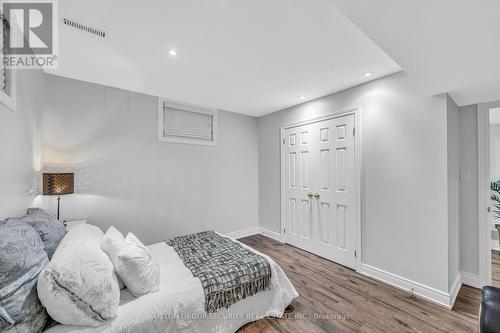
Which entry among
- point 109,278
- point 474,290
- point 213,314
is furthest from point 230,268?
point 474,290

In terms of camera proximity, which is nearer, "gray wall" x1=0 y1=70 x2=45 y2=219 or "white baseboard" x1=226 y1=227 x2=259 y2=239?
"gray wall" x1=0 y1=70 x2=45 y2=219

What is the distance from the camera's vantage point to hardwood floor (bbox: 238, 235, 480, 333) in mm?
1772

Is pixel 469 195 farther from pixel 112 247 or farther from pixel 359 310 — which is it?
pixel 112 247

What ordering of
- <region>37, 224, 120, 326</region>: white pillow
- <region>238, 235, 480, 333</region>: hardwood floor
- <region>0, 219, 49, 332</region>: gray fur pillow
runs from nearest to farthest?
<region>0, 219, 49, 332</region>: gray fur pillow → <region>37, 224, 120, 326</region>: white pillow → <region>238, 235, 480, 333</region>: hardwood floor

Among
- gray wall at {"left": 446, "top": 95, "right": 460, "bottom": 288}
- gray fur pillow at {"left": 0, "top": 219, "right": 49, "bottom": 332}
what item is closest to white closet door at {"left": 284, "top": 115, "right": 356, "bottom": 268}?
gray wall at {"left": 446, "top": 95, "right": 460, "bottom": 288}

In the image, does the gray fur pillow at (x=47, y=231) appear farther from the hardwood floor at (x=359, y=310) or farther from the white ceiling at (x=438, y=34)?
the white ceiling at (x=438, y=34)

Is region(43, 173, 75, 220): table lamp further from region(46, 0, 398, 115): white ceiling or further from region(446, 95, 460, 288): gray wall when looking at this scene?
region(446, 95, 460, 288): gray wall

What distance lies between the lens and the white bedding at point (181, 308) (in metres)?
1.30

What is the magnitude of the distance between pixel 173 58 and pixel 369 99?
2370mm

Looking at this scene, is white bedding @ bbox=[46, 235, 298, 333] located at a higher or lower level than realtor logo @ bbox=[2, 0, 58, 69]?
lower

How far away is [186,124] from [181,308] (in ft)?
9.01

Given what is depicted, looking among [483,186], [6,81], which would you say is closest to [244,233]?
[483,186]

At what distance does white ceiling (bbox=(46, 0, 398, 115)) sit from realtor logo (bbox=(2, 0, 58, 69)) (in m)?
0.08

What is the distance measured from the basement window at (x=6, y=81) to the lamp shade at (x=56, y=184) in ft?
2.84
